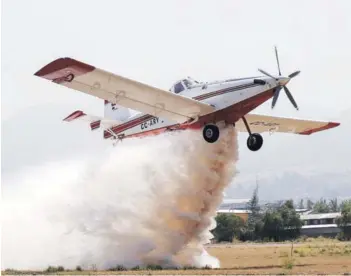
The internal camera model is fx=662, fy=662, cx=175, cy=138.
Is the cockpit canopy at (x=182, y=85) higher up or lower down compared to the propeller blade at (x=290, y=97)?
higher up

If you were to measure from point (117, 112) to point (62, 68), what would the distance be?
11.3m

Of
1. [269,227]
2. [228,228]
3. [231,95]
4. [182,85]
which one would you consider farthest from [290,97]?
[228,228]

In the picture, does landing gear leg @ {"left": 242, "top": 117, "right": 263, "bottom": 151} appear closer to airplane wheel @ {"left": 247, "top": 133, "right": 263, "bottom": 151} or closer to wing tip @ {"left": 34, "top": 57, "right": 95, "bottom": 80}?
airplane wheel @ {"left": 247, "top": 133, "right": 263, "bottom": 151}

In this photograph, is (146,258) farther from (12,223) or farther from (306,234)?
(306,234)

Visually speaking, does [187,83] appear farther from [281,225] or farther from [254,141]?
[281,225]

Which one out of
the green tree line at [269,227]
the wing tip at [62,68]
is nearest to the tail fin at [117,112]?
the wing tip at [62,68]

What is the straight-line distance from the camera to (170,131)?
34312 mm

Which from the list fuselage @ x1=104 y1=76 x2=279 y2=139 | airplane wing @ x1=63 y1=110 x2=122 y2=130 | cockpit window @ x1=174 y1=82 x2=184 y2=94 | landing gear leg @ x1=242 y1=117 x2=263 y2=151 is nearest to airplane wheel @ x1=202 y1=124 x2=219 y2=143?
fuselage @ x1=104 y1=76 x2=279 y2=139

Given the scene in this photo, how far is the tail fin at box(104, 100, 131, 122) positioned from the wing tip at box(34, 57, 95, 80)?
9.47m

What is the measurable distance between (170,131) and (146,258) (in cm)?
667

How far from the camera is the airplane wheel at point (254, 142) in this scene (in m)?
32.3

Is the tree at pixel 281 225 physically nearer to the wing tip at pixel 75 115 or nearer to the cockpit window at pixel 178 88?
the wing tip at pixel 75 115

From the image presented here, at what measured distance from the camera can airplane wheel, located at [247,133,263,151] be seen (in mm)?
32312

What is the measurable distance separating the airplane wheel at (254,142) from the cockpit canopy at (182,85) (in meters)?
3.85
